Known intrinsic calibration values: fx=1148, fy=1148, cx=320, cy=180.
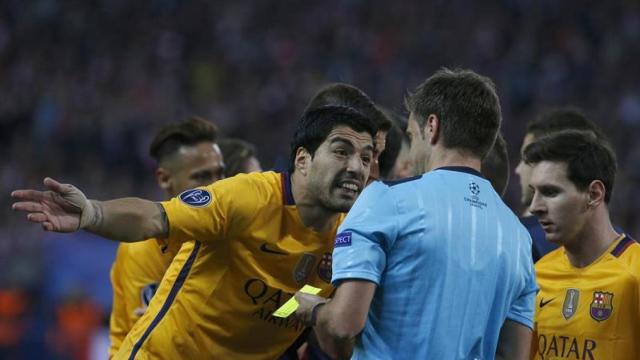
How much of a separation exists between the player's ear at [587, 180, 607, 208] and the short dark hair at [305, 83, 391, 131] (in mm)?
1019

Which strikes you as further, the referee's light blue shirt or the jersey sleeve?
the jersey sleeve

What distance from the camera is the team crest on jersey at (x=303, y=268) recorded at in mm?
5035

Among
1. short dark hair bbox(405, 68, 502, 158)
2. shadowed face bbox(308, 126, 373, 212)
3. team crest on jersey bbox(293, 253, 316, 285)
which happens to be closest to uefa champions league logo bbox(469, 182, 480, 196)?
short dark hair bbox(405, 68, 502, 158)

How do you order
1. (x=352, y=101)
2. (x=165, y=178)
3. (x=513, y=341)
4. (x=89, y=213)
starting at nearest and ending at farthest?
(x=89, y=213) < (x=513, y=341) < (x=352, y=101) < (x=165, y=178)

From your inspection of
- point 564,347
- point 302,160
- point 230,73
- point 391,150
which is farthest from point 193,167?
point 230,73

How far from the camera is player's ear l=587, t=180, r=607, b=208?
507cm

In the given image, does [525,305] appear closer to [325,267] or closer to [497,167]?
[325,267]

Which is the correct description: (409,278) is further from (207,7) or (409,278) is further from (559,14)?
(207,7)

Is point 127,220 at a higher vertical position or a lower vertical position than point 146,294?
higher

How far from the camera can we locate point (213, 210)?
4.69 metres

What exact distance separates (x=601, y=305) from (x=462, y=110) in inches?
52.3

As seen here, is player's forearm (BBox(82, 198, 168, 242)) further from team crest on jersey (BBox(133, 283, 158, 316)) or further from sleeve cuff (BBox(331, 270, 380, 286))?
team crest on jersey (BBox(133, 283, 158, 316))

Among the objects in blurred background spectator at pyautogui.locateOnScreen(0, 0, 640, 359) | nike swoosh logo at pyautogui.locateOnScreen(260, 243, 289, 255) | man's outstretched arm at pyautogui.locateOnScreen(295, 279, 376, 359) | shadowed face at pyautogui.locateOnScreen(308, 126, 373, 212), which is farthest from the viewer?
blurred background spectator at pyautogui.locateOnScreen(0, 0, 640, 359)

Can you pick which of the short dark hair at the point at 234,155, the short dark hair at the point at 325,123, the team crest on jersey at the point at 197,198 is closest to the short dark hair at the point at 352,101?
the short dark hair at the point at 325,123
